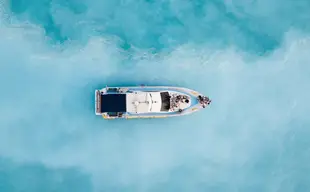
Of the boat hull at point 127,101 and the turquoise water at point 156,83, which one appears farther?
the turquoise water at point 156,83

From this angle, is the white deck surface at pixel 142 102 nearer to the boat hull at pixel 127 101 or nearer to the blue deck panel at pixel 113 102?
the boat hull at pixel 127 101

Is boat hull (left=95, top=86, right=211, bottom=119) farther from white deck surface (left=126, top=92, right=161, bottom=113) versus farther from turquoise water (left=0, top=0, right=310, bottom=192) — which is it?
turquoise water (left=0, top=0, right=310, bottom=192)

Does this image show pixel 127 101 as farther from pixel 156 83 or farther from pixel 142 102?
pixel 156 83

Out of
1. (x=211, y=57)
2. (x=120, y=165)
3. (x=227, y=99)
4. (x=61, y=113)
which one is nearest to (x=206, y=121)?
(x=227, y=99)

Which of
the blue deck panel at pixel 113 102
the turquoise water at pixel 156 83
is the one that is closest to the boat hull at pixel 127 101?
the blue deck panel at pixel 113 102

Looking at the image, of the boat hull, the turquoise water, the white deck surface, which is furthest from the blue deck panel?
the turquoise water

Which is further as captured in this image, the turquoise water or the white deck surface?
the turquoise water
